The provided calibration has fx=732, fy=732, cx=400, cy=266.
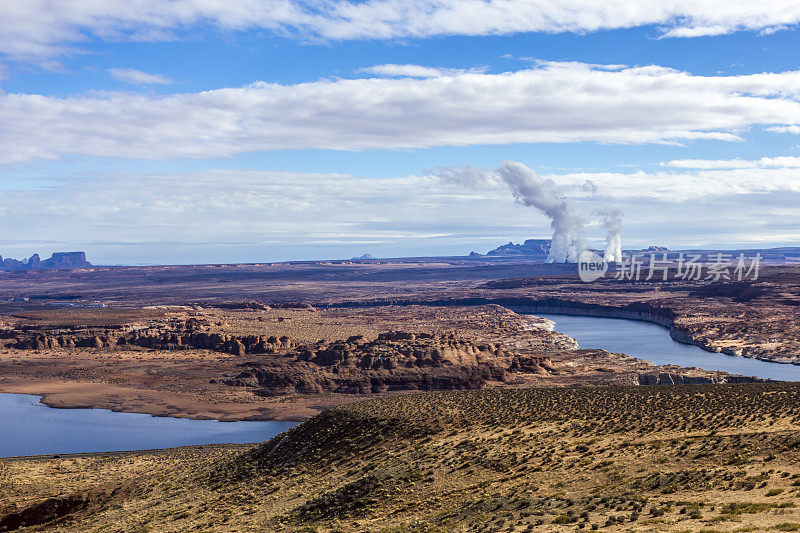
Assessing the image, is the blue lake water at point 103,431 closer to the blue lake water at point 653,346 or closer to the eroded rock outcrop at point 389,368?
the eroded rock outcrop at point 389,368

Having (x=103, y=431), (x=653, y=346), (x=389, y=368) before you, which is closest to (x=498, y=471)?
(x=103, y=431)

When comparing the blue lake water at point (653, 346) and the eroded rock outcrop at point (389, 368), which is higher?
the eroded rock outcrop at point (389, 368)

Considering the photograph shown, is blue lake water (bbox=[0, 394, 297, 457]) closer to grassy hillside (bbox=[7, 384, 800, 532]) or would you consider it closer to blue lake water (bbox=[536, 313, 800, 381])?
grassy hillside (bbox=[7, 384, 800, 532])

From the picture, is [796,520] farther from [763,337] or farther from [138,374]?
[763,337]

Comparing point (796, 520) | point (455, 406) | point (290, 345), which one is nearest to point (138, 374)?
point (290, 345)

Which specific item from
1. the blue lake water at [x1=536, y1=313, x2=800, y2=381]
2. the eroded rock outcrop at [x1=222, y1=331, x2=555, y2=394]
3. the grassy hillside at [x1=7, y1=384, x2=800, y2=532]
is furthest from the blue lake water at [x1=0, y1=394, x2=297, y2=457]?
the blue lake water at [x1=536, y1=313, x2=800, y2=381]

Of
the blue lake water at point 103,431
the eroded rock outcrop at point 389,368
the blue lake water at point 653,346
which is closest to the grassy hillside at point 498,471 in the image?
the blue lake water at point 103,431

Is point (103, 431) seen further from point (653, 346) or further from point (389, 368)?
point (653, 346)
